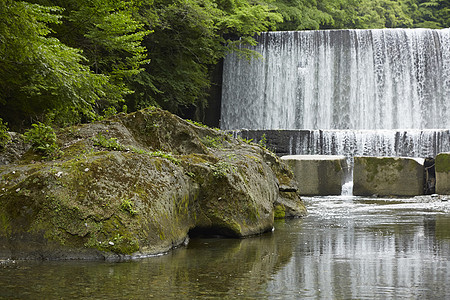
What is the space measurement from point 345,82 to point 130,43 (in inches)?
543

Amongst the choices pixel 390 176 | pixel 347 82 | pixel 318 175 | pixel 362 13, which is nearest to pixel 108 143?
pixel 318 175

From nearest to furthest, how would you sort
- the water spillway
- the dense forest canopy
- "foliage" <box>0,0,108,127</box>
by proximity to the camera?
"foliage" <box>0,0,108,127</box>, the dense forest canopy, the water spillway

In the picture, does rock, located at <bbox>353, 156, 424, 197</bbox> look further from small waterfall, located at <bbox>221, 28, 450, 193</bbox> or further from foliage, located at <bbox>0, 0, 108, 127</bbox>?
small waterfall, located at <bbox>221, 28, 450, 193</bbox>

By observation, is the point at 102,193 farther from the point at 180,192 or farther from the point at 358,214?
the point at 358,214

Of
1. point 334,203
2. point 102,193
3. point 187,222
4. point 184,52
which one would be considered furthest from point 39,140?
point 184,52

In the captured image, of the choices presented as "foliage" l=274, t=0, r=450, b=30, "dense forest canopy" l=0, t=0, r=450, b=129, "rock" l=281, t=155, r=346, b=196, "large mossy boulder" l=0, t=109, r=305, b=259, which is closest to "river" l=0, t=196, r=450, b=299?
"large mossy boulder" l=0, t=109, r=305, b=259

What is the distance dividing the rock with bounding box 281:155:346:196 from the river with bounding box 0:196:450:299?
6.88 metres

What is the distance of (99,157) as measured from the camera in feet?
19.7

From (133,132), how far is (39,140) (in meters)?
1.51

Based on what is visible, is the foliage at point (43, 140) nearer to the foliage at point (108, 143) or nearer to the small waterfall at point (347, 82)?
the foliage at point (108, 143)

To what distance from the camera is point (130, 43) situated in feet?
44.8

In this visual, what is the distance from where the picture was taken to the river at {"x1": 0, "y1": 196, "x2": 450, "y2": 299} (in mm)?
3930

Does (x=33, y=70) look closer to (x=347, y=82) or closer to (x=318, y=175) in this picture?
(x=318, y=175)

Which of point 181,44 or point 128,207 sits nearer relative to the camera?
point 128,207
